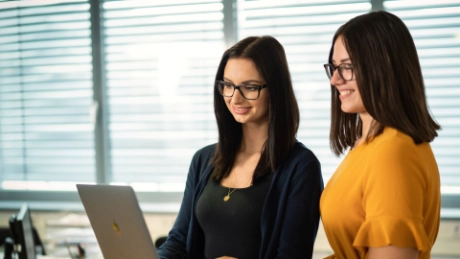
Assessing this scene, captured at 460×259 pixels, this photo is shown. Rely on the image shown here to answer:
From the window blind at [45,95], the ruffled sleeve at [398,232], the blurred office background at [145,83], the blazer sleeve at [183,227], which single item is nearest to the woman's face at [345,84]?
the ruffled sleeve at [398,232]

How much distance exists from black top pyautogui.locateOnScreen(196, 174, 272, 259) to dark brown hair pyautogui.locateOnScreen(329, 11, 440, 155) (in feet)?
1.94

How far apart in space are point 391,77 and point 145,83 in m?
3.05

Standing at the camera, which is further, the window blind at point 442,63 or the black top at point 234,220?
the window blind at point 442,63

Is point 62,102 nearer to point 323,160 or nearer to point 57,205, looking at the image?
point 57,205

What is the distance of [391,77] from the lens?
51.4 inches

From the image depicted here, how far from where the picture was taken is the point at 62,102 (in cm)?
442

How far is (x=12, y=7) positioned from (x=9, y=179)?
133 centimetres

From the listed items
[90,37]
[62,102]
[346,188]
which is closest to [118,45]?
[90,37]

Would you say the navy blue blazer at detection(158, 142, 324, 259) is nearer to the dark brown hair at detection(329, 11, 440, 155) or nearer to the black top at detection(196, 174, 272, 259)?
the black top at detection(196, 174, 272, 259)

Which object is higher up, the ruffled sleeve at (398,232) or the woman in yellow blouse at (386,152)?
the woman in yellow blouse at (386,152)

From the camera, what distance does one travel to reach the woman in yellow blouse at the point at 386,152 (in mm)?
1266

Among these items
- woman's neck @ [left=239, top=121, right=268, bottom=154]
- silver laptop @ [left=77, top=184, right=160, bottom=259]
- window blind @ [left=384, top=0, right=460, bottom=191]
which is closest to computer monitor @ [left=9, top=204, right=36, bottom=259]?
silver laptop @ [left=77, top=184, right=160, bottom=259]

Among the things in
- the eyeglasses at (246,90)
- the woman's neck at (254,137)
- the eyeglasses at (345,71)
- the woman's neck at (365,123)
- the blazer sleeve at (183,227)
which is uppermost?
the eyeglasses at (345,71)

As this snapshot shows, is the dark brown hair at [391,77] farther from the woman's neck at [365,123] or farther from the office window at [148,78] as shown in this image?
the office window at [148,78]
